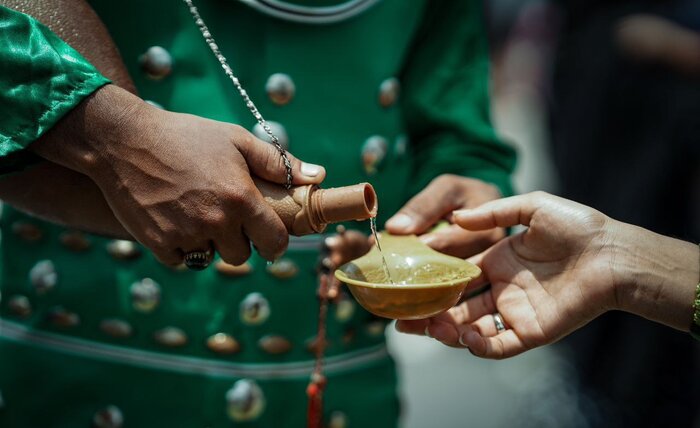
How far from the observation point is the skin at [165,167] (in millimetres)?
1010

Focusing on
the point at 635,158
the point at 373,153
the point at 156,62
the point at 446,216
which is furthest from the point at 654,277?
the point at 635,158

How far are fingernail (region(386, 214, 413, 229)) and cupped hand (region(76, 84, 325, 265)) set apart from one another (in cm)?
33

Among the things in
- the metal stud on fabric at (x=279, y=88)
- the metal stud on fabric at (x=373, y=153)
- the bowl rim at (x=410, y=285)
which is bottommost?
the bowl rim at (x=410, y=285)

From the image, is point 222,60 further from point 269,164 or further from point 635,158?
point 635,158

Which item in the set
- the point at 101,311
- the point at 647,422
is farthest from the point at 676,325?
the point at 647,422

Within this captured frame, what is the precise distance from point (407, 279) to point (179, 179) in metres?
0.42

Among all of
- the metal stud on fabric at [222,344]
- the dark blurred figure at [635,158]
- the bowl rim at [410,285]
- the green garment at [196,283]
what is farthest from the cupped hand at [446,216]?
the dark blurred figure at [635,158]

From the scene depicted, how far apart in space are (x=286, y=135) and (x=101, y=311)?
17.3 inches

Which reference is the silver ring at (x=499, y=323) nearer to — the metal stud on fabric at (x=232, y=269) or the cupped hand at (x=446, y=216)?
the cupped hand at (x=446, y=216)

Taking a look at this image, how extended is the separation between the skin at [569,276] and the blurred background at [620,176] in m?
0.97

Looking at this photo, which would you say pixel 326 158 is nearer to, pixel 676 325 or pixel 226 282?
pixel 226 282

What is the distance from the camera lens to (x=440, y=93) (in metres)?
1.63

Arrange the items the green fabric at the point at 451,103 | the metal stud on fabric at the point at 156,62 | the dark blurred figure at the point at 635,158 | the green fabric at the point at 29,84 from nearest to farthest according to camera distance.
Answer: the green fabric at the point at 29,84 → the metal stud on fabric at the point at 156,62 → the green fabric at the point at 451,103 → the dark blurred figure at the point at 635,158

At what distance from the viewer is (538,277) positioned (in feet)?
4.34
